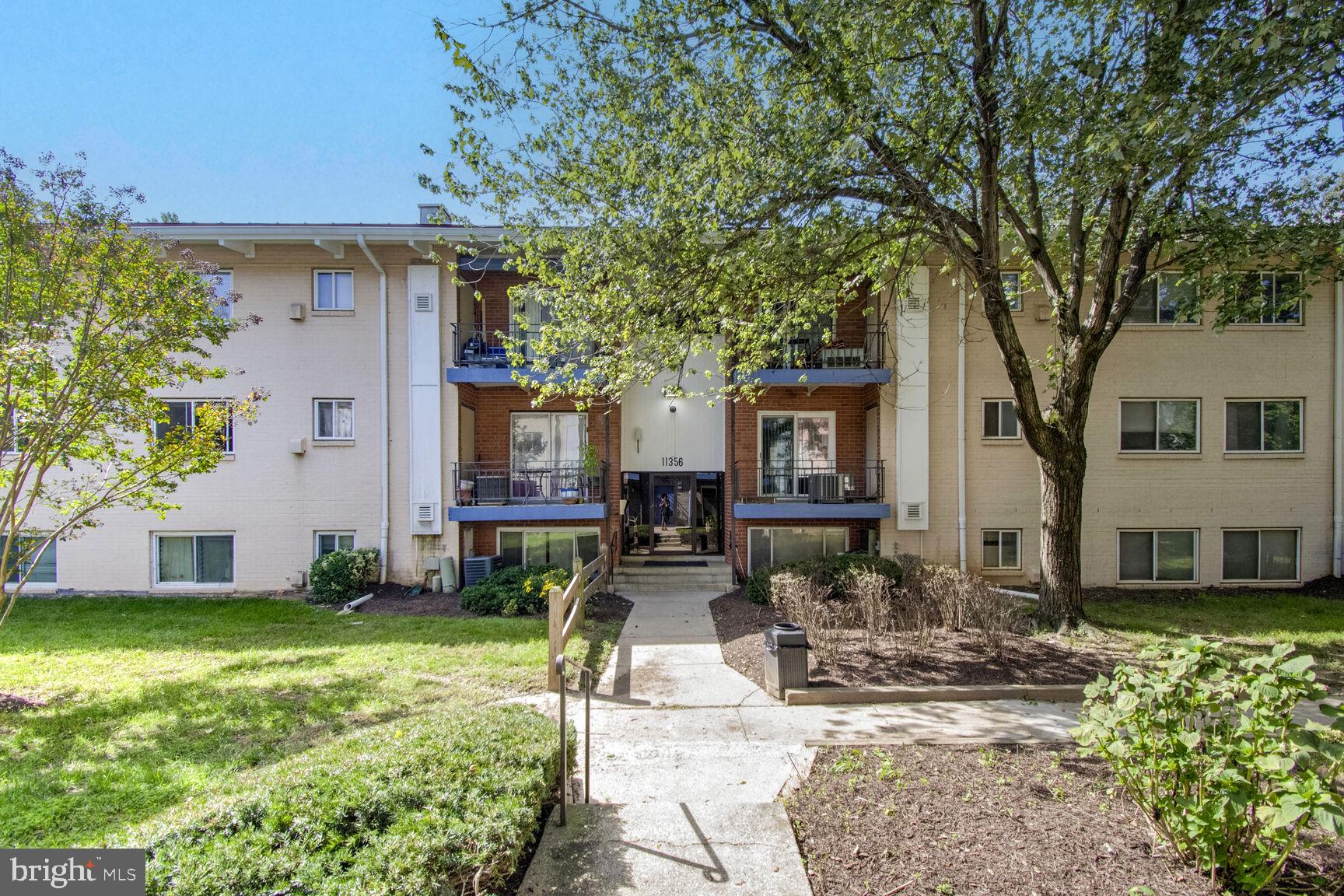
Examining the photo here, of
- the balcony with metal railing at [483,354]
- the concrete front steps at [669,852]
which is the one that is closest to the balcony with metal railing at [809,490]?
the balcony with metal railing at [483,354]

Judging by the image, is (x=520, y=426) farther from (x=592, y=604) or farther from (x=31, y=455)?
(x=31, y=455)

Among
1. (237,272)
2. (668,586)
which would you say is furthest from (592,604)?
(237,272)

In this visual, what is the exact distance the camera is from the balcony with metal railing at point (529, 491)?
10.8m

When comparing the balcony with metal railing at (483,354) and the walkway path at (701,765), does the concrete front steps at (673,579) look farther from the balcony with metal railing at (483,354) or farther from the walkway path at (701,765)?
the balcony with metal railing at (483,354)

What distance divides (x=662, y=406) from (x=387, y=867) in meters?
10.4

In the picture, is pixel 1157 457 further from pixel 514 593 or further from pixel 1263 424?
pixel 514 593

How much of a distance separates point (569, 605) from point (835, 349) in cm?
727

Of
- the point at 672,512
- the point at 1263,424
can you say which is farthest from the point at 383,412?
the point at 1263,424

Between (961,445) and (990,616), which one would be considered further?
(961,445)

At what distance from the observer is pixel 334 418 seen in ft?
37.2

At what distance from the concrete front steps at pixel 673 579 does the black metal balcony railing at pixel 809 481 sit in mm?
1690

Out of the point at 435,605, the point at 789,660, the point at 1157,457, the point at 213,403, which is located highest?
the point at 213,403

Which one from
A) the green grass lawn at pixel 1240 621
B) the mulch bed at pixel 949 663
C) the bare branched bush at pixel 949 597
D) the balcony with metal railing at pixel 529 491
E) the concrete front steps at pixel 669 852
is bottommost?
the green grass lawn at pixel 1240 621

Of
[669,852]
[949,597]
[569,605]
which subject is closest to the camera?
[669,852]
